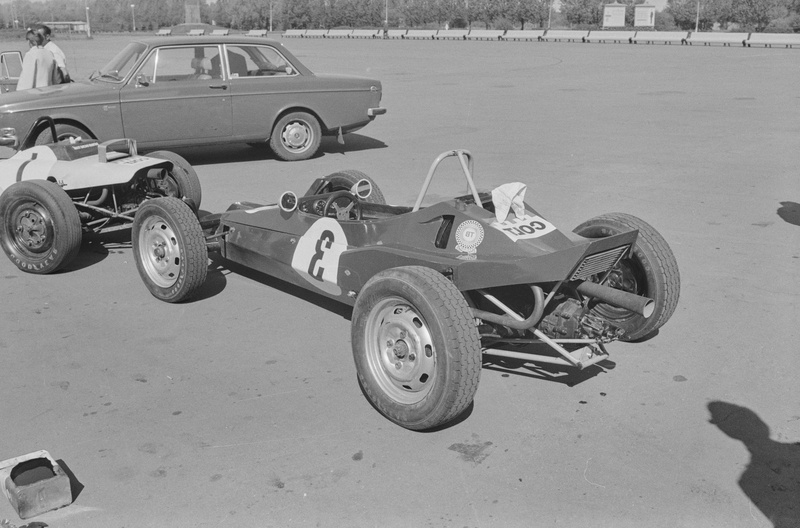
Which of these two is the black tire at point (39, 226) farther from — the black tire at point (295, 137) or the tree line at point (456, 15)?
the tree line at point (456, 15)

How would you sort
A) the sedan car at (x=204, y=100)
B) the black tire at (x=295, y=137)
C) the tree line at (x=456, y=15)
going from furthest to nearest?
the tree line at (x=456, y=15)
the black tire at (x=295, y=137)
the sedan car at (x=204, y=100)

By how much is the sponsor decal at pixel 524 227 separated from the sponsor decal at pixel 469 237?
3.7 inches

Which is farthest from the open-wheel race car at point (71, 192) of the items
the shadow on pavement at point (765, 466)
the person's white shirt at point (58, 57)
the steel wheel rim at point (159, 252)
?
the person's white shirt at point (58, 57)

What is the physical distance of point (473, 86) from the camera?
70.7ft

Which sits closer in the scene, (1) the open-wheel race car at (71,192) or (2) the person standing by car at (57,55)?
(1) the open-wheel race car at (71,192)

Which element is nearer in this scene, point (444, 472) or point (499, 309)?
point (444, 472)

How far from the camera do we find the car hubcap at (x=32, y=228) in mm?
6543

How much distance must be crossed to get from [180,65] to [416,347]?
8.07 metres

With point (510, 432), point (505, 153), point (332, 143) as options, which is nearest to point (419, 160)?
point (505, 153)

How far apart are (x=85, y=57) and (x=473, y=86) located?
17595 mm

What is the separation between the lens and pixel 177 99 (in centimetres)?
1094

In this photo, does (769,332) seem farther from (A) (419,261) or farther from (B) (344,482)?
(B) (344,482)

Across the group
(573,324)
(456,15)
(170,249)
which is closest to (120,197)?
(170,249)

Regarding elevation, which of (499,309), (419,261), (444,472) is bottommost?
(444,472)
